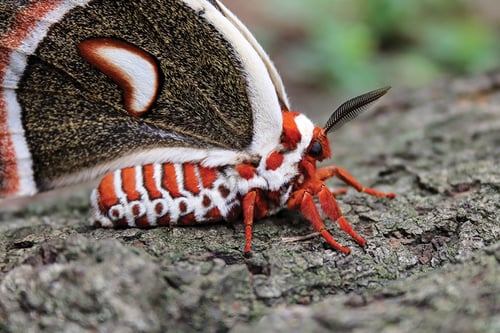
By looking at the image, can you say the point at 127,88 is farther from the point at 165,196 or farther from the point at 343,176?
the point at 343,176

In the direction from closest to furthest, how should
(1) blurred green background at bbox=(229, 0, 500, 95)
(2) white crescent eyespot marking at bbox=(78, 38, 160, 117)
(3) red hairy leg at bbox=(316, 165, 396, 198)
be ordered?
(2) white crescent eyespot marking at bbox=(78, 38, 160, 117)
(3) red hairy leg at bbox=(316, 165, 396, 198)
(1) blurred green background at bbox=(229, 0, 500, 95)

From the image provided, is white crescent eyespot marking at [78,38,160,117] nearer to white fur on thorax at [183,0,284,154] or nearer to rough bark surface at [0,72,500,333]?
white fur on thorax at [183,0,284,154]

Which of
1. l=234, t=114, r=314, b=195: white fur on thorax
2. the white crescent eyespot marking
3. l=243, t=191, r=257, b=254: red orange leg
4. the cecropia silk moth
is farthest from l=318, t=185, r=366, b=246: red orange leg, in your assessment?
the white crescent eyespot marking

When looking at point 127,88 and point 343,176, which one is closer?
point 127,88

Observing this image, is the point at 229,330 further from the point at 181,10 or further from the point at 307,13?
the point at 307,13

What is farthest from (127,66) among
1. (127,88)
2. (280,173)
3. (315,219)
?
(315,219)

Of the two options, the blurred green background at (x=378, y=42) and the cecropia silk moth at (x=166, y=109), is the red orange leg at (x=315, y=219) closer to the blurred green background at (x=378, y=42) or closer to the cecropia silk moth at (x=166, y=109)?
the cecropia silk moth at (x=166, y=109)
